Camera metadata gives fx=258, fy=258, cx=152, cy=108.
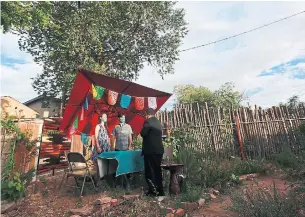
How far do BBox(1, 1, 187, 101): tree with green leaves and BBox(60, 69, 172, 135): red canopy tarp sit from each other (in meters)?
6.35

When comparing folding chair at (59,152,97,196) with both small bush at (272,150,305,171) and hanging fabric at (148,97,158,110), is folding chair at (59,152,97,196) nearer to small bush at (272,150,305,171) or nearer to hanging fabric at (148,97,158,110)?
hanging fabric at (148,97,158,110)

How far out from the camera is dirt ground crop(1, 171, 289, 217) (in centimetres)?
357

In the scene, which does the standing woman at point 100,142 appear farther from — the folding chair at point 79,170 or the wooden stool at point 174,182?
the wooden stool at point 174,182

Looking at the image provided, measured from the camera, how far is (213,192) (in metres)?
4.57

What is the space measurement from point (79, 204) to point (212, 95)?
2166 cm

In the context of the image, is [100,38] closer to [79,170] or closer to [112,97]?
[112,97]

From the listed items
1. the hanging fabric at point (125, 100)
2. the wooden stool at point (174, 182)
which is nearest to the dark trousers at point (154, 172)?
the wooden stool at point (174, 182)

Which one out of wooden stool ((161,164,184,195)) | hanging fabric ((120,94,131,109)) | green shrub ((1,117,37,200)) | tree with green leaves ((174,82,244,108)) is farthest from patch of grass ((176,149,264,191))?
tree with green leaves ((174,82,244,108))

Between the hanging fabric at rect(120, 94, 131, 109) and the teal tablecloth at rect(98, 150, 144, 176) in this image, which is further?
the hanging fabric at rect(120, 94, 131, 109)

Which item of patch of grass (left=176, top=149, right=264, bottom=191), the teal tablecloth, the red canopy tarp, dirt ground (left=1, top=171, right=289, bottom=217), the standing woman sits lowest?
dirt ground (left=1, top=171, right=289, bottom=217)

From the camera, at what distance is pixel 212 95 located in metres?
24.5

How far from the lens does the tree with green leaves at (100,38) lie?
43.5 feet

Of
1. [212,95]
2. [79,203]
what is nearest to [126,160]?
[79,203]

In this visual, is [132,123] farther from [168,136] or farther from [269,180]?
[269,180]
